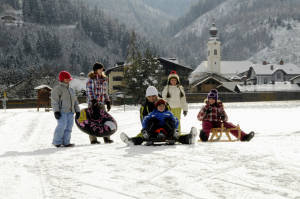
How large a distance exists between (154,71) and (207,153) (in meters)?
29.8

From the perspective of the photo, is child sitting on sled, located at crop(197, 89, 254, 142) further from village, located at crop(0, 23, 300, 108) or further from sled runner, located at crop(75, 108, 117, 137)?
village, located at crop(0, 23, 300, 108)

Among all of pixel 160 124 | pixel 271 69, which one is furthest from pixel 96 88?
pixel 271 69

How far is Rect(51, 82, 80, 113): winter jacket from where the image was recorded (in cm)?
678

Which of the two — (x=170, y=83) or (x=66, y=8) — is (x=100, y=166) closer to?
(x=170, y=83)

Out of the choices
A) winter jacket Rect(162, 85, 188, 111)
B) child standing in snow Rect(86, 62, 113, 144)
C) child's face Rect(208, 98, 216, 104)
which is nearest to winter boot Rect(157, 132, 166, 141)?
child standing in snow Rect(86, 62, 113, 144)

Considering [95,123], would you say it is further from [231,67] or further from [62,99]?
[231,67]

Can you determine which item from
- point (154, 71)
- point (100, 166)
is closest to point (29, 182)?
point (100, 166)

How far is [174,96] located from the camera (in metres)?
8.52

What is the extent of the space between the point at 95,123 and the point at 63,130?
0.86 m

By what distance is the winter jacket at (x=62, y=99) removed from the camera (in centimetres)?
678

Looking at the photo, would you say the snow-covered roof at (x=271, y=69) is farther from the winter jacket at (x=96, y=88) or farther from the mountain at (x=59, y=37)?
the winter jacket at (x=96, y=88)

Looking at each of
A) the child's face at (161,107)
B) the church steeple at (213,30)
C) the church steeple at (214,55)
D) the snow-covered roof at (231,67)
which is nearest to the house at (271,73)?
the church steeple at (214,55)

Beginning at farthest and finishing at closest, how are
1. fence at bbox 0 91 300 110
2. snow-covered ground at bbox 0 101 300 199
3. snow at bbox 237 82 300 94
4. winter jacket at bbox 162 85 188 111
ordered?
snow at bbox 237 82 300 94 → fence at bbox 0 91 300 110 → winter jacket at bbox 162 85 188 111 → snow-covered ground at bbox 0 101 300 199

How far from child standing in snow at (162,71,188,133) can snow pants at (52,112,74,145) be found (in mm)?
2724
